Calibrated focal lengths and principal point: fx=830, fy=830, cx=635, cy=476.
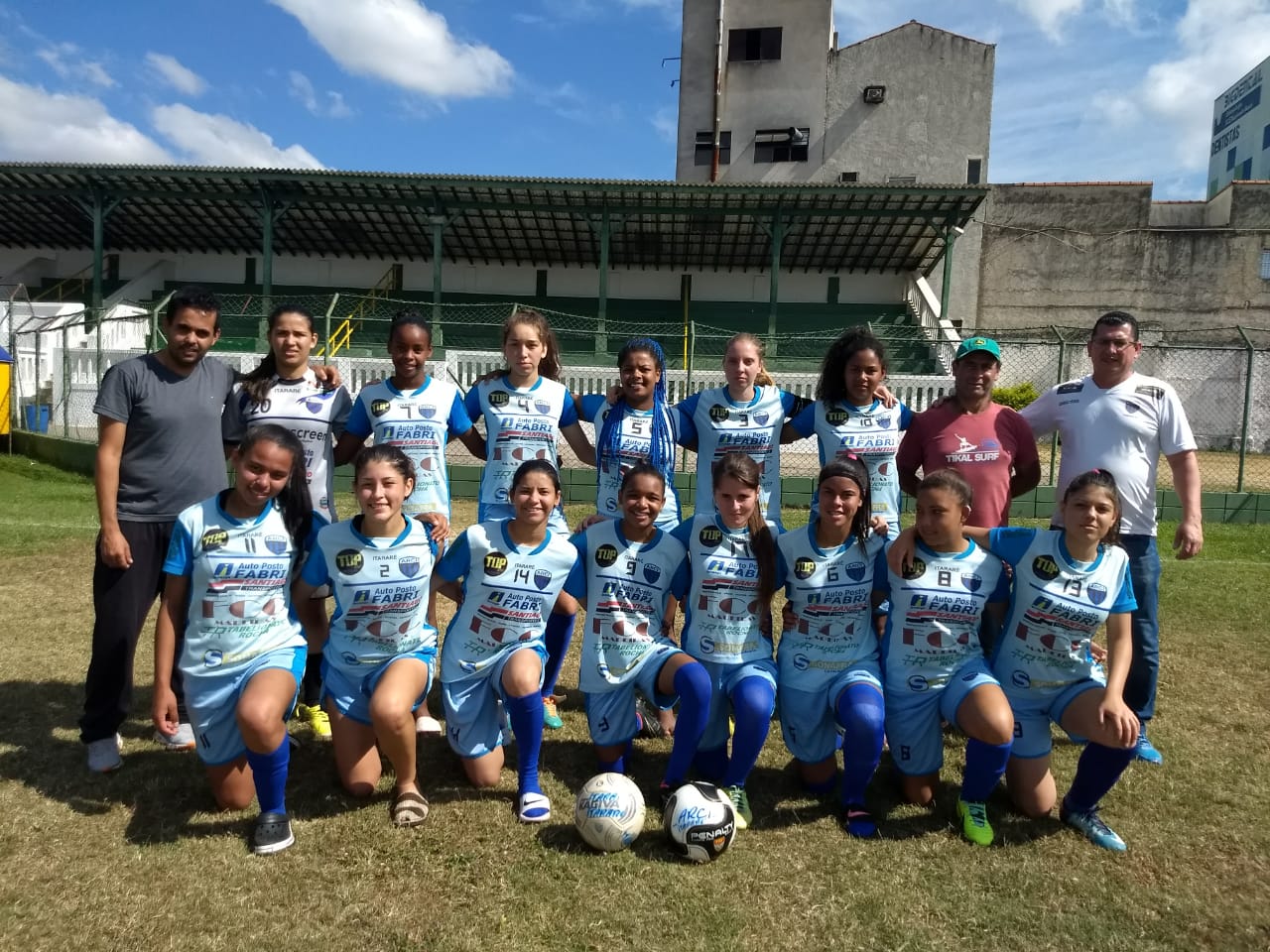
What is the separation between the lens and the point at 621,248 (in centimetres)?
2448

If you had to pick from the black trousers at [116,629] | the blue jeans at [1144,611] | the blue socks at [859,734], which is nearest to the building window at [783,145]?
the blue jeans at [1144,611]

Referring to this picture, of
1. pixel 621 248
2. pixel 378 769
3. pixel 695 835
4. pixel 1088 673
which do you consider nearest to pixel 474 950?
pixel 695 835

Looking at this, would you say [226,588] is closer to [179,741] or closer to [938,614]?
[179,741]

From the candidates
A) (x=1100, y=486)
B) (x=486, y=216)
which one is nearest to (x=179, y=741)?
(x=1100, y=486)

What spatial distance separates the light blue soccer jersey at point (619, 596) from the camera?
348 cm

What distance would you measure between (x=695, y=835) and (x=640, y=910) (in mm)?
349

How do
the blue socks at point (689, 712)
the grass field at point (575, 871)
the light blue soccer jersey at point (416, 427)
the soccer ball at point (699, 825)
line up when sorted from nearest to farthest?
the grass field at point (575, 871)
the soccer ball at point (699, 825)
the blue socks at point (689, 712)
the light blue soccer jersey at point (416, 427)

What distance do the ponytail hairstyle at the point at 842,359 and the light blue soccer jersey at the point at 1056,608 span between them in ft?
3.71

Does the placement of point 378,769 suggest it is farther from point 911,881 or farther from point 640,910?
point 911,881

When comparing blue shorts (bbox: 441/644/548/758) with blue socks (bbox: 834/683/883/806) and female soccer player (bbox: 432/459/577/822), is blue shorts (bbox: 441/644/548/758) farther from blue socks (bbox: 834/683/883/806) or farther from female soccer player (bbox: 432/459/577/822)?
blue socks (bbox: 834/683/883/806)

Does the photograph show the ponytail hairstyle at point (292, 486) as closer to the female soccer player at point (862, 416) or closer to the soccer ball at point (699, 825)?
the soccer ball at point (699, 825)

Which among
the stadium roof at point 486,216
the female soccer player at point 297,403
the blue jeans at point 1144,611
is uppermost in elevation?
the stadium roof at point 486,216

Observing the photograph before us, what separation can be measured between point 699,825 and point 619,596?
99 centimetres

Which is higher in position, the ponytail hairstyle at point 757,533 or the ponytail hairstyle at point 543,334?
the ponytail hairstyle at point 543,334
